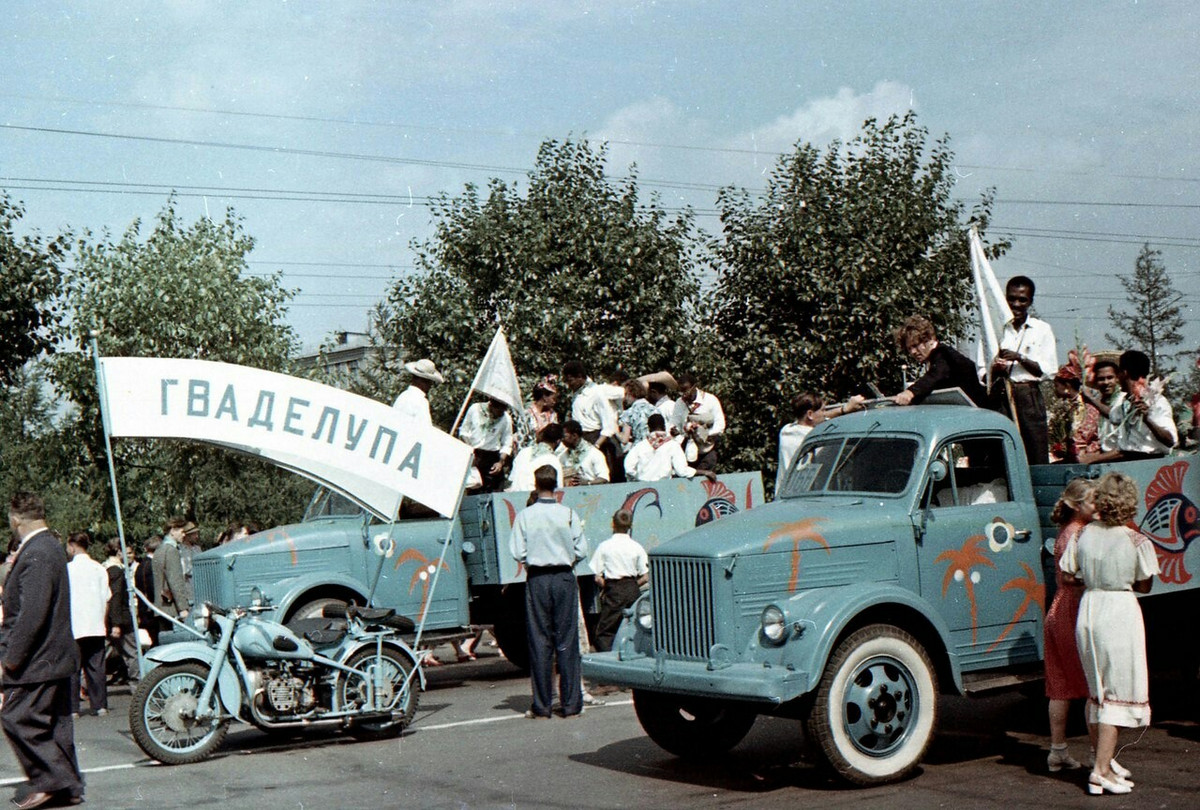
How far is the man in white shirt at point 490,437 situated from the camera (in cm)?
1565

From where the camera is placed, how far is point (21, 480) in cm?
6119

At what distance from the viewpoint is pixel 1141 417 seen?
1015 cm

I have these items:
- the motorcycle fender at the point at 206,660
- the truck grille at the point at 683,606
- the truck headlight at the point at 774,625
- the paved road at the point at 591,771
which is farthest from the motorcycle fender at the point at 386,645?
the truck headlight at the point at 774,625

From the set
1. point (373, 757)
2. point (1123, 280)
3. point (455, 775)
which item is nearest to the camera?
point (455, 775)

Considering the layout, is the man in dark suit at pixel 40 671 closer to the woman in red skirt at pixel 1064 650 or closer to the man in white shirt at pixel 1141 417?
the woman in red skirt at pixel 1064 650

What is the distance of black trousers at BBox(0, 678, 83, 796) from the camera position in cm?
861

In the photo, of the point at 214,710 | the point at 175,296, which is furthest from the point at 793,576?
the point at 175,296

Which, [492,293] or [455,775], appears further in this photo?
[492,293]

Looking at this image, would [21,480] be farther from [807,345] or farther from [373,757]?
[373,757]

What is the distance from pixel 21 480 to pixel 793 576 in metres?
58.9

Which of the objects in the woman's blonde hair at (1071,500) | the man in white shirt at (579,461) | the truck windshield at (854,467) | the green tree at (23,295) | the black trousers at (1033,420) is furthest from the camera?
the green tree at (23,295)

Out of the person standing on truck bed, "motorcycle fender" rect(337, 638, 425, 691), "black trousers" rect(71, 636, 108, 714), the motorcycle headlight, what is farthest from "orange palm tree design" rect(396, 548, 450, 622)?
the person standing on truck bed

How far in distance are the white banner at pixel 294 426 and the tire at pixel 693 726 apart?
258cm

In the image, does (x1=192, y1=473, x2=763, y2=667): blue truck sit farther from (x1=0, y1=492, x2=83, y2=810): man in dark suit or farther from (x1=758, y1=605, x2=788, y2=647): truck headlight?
(x1=758, y1=605, x2=788, y2=647): truck headlight
